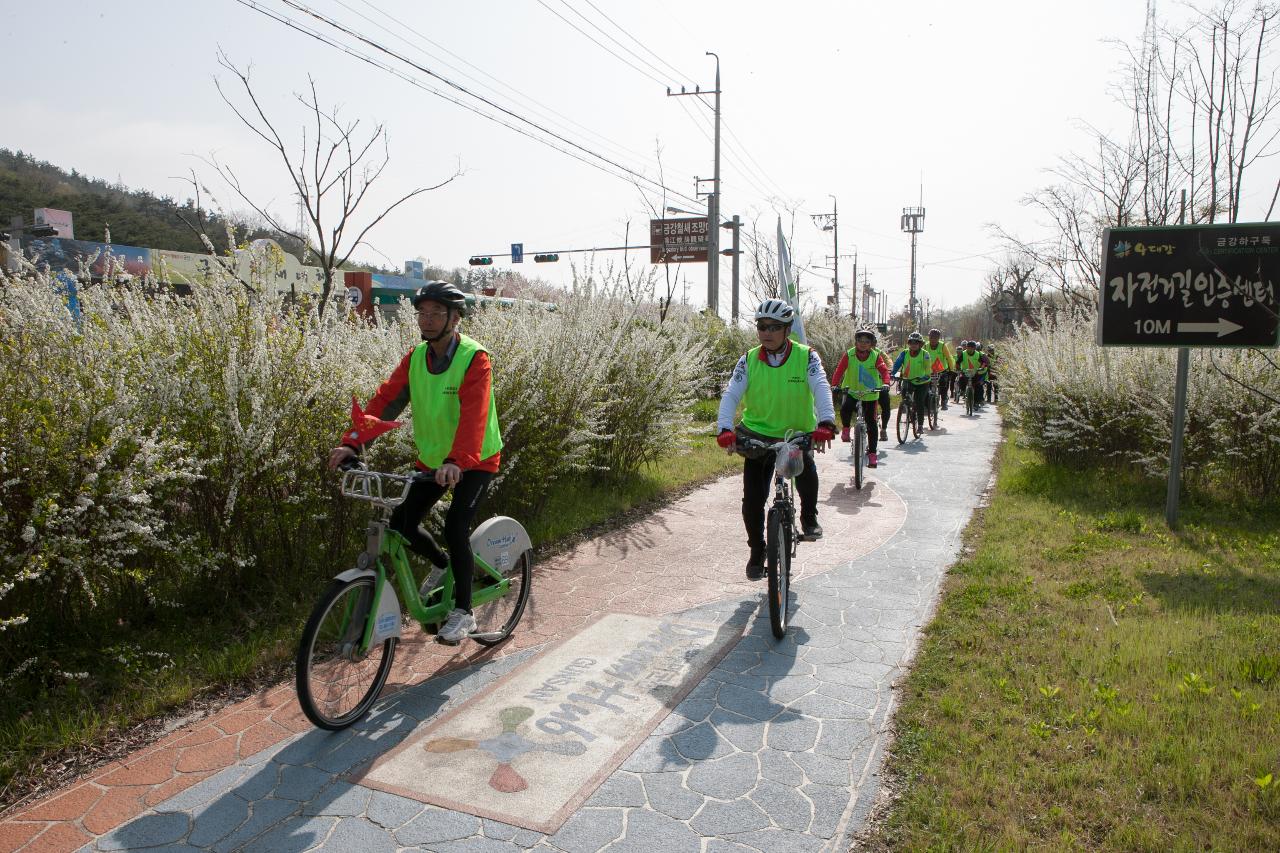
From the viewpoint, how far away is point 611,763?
3.46 metres

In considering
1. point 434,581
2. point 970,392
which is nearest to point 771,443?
point 434,581

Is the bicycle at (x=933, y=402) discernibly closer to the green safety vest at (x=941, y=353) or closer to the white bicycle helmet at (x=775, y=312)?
the green safety vest at (x=941, y=353)

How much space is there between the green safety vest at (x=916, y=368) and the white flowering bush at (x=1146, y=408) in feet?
9.62

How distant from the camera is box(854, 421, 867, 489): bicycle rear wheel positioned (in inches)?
397

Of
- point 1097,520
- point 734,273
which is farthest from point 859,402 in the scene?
point 734,273

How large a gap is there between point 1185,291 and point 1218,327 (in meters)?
0.43

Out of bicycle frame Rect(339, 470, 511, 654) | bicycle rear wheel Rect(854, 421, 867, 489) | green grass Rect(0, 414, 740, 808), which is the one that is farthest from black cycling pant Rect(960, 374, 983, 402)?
green grass Rect(0, 414, 740, 808)

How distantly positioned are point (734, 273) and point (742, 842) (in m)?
31.0

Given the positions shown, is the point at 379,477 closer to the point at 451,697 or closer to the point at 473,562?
the point at 473,562

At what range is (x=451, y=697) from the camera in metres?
4.10

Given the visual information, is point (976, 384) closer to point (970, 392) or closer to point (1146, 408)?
point (970, 392)

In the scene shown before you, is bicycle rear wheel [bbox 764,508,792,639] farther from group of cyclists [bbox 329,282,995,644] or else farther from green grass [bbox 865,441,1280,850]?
green grass [bbox 865,441,1280,850]

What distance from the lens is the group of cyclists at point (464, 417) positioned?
4.04m

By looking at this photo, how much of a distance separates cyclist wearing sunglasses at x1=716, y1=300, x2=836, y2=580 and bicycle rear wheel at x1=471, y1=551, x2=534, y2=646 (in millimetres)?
1461
